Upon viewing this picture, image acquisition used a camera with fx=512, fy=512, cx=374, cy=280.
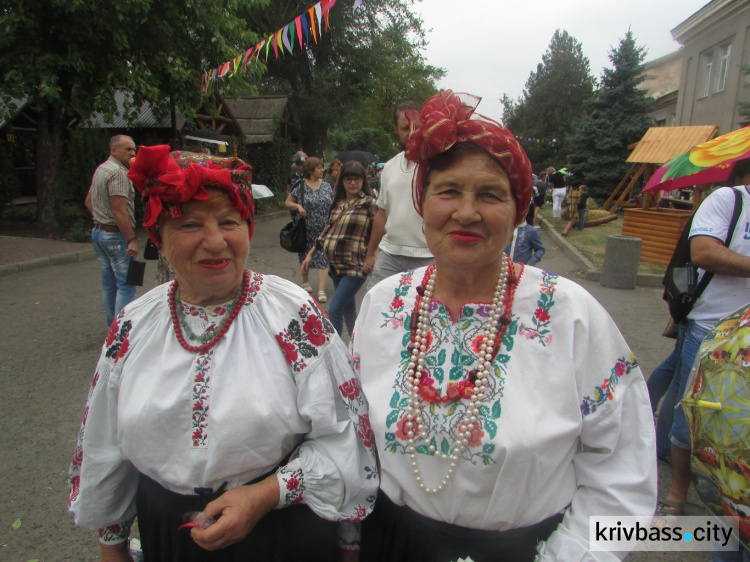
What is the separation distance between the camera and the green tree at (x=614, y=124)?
65.6 feet

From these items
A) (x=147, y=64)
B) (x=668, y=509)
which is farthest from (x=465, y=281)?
(x=147, y=64)

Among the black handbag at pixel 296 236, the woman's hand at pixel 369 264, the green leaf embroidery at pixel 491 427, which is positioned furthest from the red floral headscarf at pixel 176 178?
the black handbag at pixel 296 236

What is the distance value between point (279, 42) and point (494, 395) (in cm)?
972

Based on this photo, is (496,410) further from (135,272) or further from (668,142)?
(668,142)

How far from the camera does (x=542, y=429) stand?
51.9 inches

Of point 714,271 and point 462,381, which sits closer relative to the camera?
point 462,381

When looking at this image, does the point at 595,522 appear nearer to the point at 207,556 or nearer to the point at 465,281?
the point at 465,281

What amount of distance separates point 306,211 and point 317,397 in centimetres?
541

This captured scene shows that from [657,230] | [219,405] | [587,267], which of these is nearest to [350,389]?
[219,405]

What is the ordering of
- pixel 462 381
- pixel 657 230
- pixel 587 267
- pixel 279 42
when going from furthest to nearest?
pixel 657 230, pixel 279 42, pixel 587 267, pixel 462 381

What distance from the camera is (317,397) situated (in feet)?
5.02

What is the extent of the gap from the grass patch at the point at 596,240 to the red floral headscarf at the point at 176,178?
876 centimetres

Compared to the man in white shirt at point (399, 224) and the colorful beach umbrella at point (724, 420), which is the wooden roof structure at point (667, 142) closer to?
the man in white shirt at point (399, 224)

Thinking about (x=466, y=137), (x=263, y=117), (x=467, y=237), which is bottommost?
(x=467, y=237)
